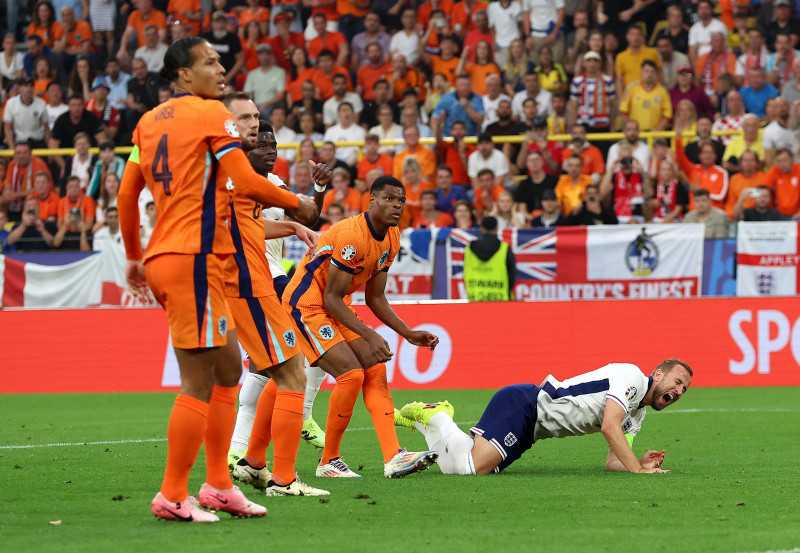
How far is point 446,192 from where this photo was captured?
62.6 feet

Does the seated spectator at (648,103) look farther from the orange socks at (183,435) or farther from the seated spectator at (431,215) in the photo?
the orange socks at (183,435)

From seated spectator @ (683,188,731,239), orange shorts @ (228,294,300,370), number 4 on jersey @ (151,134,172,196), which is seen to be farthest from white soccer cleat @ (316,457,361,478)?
seated spectator @ (683,188,731,239)

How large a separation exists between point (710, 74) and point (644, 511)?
15.3m

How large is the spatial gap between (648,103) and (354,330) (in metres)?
12.8

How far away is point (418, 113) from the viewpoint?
2127 centimetres

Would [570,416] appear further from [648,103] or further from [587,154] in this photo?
[648,103]

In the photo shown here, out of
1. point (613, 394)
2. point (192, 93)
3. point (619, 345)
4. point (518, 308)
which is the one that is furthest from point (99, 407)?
point (192, 93)

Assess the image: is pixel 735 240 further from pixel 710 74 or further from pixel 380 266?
pixel 380 266

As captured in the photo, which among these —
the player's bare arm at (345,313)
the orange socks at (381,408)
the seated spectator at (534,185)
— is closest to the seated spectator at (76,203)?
the seated spectator at (534,185)

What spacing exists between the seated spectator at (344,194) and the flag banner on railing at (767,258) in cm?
602

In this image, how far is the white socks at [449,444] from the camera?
27.1 feet

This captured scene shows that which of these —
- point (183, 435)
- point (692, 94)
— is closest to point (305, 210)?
point (183, 435)

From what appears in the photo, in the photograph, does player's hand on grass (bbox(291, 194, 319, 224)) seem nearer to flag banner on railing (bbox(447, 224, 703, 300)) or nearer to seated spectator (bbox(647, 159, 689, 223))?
flag banner on railing (bbox(447, 224, 703, 300))

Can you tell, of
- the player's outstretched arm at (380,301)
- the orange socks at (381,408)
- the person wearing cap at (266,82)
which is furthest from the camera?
the person wearing cap at (266,82)
